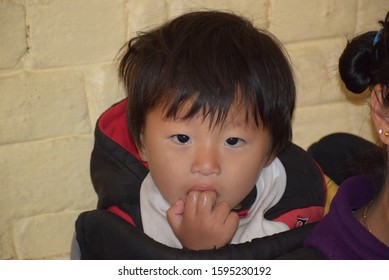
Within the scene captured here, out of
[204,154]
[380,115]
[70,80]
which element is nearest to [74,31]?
[70,80]

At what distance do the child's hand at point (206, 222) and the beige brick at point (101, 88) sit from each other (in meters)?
0.38

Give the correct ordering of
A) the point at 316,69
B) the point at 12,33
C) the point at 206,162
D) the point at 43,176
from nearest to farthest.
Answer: the point at 206,162
the point at 12,33
the point at 43,176
the point at 316,69

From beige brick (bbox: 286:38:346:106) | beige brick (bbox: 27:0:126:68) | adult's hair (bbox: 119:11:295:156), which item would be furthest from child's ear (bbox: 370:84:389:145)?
beige brick (bbox: 27:0:126:68)

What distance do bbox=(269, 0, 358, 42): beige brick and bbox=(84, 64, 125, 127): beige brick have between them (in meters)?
0.40

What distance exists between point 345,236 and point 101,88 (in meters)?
0.68

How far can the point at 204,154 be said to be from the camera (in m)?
1.12

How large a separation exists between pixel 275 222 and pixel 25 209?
0.59m

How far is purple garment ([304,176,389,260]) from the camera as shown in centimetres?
96

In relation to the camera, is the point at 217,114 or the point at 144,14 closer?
the point at 217,114

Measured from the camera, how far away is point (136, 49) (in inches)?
48.3

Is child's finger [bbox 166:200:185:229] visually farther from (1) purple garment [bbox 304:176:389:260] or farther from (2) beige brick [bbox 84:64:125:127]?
(2) beige brick [bbox 84:64:125:127]

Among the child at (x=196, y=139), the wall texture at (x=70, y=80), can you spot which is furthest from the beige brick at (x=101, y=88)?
the child at (x=196, y=139)

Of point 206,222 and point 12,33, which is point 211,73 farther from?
point 12,33

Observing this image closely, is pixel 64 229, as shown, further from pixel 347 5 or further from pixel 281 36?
A: pixel 347 5
